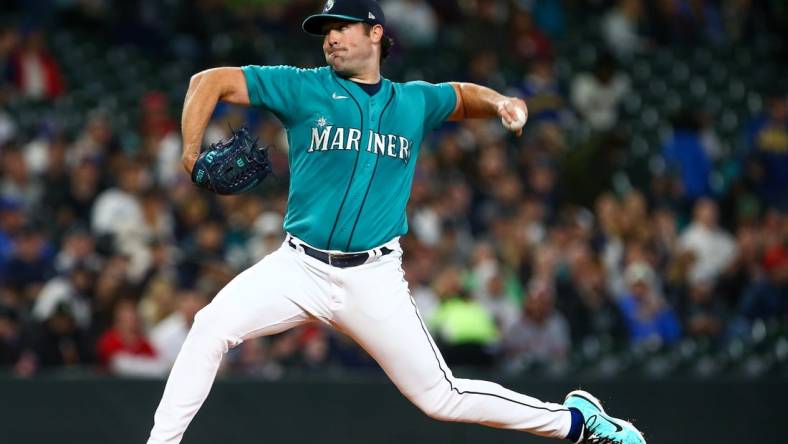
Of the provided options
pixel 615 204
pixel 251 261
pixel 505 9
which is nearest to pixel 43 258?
pixel 251 261

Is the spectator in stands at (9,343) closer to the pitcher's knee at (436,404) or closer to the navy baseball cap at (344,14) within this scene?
the pitcher's knee at (436,404)

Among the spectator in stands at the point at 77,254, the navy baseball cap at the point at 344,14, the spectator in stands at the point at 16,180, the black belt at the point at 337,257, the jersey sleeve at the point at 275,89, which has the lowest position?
the spectator in stands at the point at 77,254

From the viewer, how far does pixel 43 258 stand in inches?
368

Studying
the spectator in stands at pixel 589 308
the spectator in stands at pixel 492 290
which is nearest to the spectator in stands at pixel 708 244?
the spectator in stands at pixel 589 308

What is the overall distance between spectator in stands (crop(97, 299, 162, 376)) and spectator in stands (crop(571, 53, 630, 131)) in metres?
5.79

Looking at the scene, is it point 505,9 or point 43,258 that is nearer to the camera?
point 43,258

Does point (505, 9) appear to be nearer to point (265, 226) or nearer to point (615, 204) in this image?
point (615, 204)

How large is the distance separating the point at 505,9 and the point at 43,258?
6741mm

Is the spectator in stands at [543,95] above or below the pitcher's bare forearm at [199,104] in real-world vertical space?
below

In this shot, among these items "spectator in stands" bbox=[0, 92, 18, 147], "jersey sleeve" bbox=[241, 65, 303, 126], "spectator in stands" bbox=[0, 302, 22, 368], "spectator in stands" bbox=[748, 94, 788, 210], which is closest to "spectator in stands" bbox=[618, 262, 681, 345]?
"spectator in stands" bbox=[748, 94, 788, 210]

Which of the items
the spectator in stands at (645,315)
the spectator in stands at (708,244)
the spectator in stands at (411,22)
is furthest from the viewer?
the spectator in stands at (411,22)

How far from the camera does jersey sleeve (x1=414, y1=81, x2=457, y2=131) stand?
5353mm

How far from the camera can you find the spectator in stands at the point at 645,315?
1002 centimetres

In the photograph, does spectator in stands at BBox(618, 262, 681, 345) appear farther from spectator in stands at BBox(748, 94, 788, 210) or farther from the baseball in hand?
the baseball in hand
